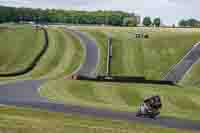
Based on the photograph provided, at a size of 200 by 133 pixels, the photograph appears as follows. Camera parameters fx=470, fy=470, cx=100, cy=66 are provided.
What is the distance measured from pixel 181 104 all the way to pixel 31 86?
26931 millimetres

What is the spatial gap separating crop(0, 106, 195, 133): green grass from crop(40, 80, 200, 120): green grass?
2356cm

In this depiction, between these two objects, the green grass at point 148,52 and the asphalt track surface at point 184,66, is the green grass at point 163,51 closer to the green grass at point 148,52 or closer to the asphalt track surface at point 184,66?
the green grass at point 148,52

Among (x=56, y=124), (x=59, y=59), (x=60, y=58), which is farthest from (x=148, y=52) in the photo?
(x=56, y=124)

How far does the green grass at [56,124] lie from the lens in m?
31.7

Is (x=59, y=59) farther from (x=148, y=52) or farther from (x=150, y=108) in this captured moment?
(x=150, y=108)

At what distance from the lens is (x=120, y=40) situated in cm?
14775

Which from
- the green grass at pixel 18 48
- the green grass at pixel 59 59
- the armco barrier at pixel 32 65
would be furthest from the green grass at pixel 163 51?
the green grass at pixel 18 48

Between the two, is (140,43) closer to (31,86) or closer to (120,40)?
(120,40)

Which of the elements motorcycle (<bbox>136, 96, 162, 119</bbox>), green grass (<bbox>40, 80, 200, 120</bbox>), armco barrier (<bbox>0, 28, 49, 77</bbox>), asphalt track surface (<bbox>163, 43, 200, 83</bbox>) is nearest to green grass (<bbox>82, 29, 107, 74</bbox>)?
armco barrier (<bbox>0, 28, 49, 77</bbox>)

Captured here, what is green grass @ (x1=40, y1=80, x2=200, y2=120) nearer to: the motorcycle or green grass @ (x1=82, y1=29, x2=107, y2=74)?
the motorcycle

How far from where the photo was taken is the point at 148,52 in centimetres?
13275

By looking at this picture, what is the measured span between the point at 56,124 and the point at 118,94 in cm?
3912

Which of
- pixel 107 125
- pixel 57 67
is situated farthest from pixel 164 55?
pixel 107 125

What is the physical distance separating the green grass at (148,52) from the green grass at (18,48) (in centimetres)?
1935
